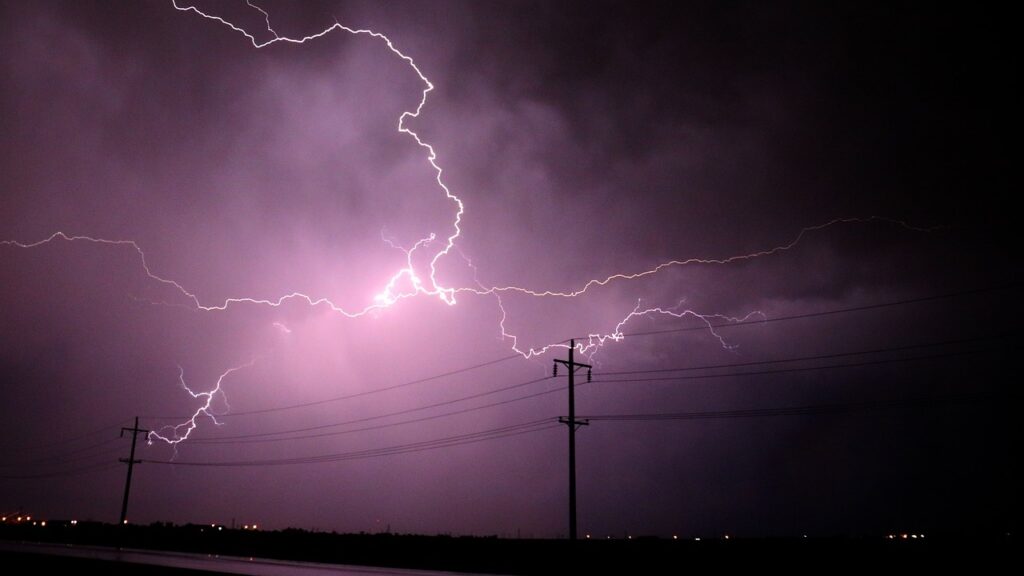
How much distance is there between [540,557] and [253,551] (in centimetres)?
1337

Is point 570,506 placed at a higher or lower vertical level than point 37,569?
higher

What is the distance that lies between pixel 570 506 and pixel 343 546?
9.81 metres

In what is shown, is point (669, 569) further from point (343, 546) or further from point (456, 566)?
point (343, 546)

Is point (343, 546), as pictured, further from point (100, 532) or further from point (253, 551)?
point (100, 532)

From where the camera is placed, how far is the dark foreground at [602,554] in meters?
16.5

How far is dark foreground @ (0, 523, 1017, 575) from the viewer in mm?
16531

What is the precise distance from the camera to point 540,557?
819 inches

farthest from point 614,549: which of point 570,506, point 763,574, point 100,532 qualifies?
point 100,532

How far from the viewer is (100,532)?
3906 centimetres

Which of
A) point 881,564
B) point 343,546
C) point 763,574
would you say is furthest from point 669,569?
point 343,546

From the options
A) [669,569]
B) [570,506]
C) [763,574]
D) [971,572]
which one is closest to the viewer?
[971,572]

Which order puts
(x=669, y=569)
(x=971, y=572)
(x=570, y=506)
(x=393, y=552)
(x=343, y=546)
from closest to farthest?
(x=971, y=572) < (x=669, y=569) < (x=570, y=506) < (x=393, y=552) < (x=343, y=546)

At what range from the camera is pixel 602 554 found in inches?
801

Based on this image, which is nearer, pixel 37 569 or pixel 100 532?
pixel 37 569
